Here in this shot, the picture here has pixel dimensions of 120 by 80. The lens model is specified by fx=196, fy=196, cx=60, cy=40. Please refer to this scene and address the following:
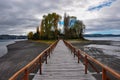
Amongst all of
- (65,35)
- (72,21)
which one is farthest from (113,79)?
(72,21)

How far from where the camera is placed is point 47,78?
9.56 metres

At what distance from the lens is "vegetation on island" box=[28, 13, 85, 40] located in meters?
83.6

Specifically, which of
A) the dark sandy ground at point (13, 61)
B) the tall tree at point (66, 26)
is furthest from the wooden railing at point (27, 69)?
the tall tree at point (66, 26)

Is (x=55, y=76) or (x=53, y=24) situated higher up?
(x=53, y=24)

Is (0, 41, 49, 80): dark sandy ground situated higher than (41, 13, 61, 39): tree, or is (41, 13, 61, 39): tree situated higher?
(41, 13, 61, 39): tree

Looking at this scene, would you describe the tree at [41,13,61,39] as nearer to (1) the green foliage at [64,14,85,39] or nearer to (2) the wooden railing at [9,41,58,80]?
(1) the green foliage at [64,14,85,39]

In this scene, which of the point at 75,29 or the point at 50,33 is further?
the point at 75,29

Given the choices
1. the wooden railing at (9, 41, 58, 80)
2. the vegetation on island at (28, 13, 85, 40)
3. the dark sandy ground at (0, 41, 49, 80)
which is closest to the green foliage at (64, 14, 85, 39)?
the vegetation on island at (28, 13, 85, 40)

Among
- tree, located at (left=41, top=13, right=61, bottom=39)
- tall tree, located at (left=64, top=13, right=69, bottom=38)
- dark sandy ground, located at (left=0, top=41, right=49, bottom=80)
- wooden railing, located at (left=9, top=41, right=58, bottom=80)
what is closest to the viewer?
wooden railing, located at (left=9, top=41, right=58, bottom=80)

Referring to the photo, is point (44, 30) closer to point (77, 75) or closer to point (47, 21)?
point (47, 21)

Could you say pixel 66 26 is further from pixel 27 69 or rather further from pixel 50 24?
pixel 27 69

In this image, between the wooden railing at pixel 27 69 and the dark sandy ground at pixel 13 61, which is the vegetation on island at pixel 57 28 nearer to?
the dark sandy ground at pixel 13 61

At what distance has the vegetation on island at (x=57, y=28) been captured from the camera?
274 ft

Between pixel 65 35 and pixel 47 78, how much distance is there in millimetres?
87660
